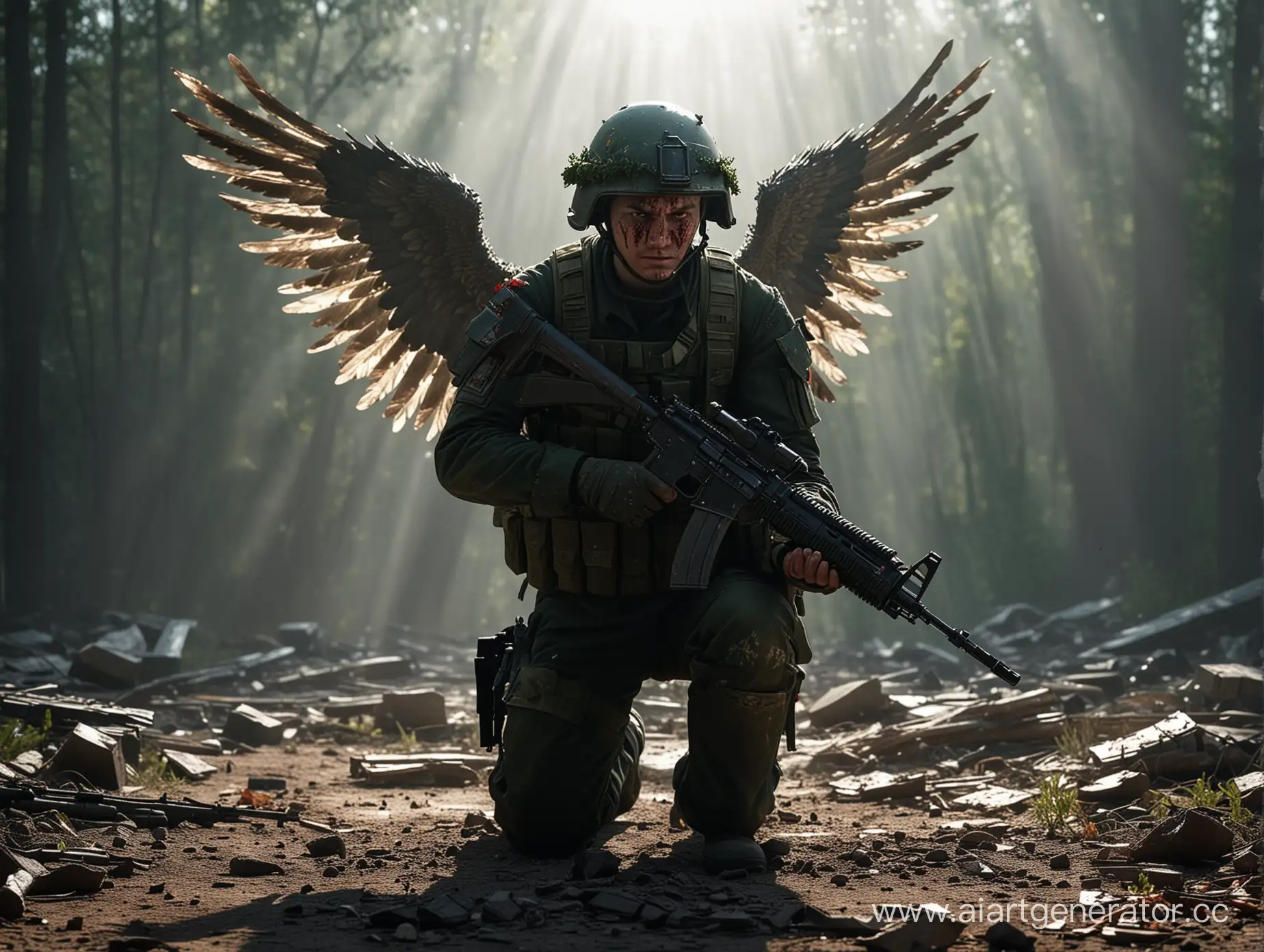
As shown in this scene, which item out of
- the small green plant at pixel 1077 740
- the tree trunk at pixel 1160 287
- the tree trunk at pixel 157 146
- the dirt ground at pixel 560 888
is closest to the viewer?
the dirt ground at pixel 560 888

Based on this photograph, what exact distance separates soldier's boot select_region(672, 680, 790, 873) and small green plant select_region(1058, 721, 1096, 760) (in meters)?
2.36

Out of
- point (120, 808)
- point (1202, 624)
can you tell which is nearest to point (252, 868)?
point (120, 808)

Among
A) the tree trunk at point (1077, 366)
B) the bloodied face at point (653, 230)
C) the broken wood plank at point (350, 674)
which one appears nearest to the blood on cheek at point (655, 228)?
the bloodied face at point (653, 230)

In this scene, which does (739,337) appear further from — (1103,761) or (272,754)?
(272,754)

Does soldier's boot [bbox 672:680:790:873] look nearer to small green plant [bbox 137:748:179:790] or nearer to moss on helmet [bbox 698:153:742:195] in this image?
moss on helmet [bbox 698:153:742:195]

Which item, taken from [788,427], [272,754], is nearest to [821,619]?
[272,754]

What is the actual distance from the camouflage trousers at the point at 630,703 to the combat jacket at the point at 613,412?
0.16 m

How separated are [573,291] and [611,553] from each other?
915 millimetres

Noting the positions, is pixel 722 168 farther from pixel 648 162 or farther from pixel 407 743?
pixel 407 743

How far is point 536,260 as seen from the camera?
28.5 m

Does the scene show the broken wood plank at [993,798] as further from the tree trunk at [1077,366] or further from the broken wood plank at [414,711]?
the tree trunk at [1077,366]

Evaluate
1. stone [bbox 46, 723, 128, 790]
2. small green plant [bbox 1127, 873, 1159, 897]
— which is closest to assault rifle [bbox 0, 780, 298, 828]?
stone [bbox 46, 723, 128, 790]

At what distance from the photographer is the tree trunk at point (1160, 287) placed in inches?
701

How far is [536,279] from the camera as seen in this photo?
473 cm
